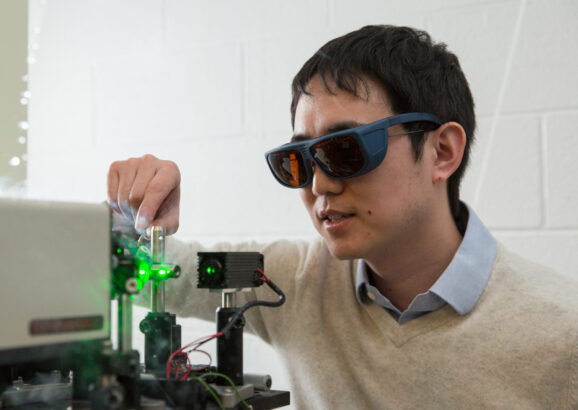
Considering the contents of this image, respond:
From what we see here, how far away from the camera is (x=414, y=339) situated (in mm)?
1169

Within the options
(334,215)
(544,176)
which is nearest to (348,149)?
(334,215)

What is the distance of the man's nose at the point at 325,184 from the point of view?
1.14 m

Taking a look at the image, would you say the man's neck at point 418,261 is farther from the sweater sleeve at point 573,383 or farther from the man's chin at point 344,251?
the sweater sleeve at point 573,383

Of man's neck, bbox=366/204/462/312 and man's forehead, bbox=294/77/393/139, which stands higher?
man's forehead, bbox=294/77/393/139

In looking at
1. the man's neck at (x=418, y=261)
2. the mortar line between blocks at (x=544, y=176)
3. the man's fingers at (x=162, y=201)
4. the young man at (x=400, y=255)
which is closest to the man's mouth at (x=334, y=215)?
the young man at (x=400, y=255)

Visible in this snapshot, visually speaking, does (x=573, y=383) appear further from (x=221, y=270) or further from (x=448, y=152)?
(x=221, y=270)

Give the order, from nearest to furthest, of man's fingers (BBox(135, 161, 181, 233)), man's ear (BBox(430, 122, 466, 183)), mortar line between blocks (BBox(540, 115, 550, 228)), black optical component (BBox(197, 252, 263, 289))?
1. black optical component (BBox(197, 252, 263, 289))
2. man's fingers (BBox(135, 161, 181, 233))
3. man's ear (BBox(430, 122, 466, 183))
4. mortar line between blocks (BBox(540, 115, 550, 228))

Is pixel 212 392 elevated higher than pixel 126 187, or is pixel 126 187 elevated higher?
pixel 126 187

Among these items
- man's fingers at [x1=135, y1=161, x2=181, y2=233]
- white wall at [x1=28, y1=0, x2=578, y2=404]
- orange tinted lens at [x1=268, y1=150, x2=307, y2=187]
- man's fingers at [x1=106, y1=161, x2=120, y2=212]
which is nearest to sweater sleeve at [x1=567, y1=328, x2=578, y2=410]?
white wall at [x1=28, y1=0, x2=578, y2=404]

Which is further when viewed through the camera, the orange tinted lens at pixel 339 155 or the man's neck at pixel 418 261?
the man's neck at pixel 418 261

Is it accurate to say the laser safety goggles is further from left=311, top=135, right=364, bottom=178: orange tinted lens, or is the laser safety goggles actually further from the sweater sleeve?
the sweater sleeve

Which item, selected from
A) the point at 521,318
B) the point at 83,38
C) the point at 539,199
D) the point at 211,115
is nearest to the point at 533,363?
the point at 521,318

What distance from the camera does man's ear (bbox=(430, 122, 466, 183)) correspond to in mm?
1236

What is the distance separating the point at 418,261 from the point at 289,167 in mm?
351
